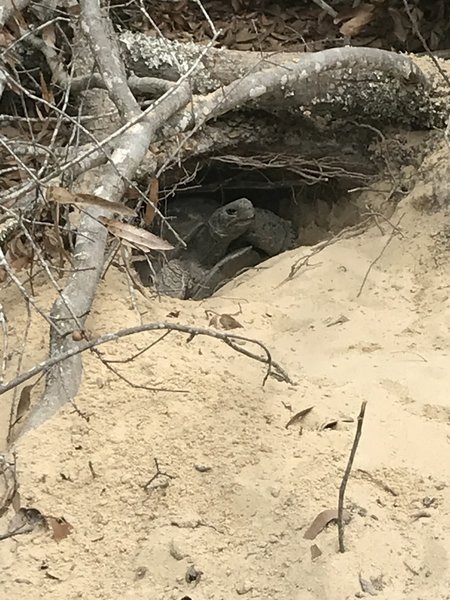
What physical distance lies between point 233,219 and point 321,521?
2.33 meters

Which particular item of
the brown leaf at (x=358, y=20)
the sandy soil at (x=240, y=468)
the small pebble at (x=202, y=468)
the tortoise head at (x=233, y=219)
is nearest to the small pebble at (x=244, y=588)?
the sandy soil at (x=240, y=468)

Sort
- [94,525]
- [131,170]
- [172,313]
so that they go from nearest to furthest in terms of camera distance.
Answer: [94,525] < [131,170] < [172,313]

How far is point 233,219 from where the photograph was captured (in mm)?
3898

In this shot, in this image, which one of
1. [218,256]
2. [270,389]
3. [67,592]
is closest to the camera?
[67,592]

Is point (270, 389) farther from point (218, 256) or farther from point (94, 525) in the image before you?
point (218, 256)

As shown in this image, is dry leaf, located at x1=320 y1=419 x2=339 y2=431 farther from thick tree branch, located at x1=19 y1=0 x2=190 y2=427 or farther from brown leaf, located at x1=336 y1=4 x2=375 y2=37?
brown leaf, located at x1=336 y1=4 x2=375 y2=37

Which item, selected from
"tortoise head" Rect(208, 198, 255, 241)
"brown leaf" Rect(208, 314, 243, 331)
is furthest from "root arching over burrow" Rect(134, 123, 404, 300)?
"brown leaf" Rect(208, 314, 243, 331)

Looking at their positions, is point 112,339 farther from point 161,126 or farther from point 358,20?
point 358,20

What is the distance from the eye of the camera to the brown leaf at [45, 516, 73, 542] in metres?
1.82

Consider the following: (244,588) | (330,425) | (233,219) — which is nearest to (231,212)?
(233,219)

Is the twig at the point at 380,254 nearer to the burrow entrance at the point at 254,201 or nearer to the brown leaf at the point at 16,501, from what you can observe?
the burrow entrance at the point at 254,201

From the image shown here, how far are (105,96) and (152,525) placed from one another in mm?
2147

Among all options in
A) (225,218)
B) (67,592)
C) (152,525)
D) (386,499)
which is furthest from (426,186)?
(67,592)

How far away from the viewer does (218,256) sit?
13.7ft
